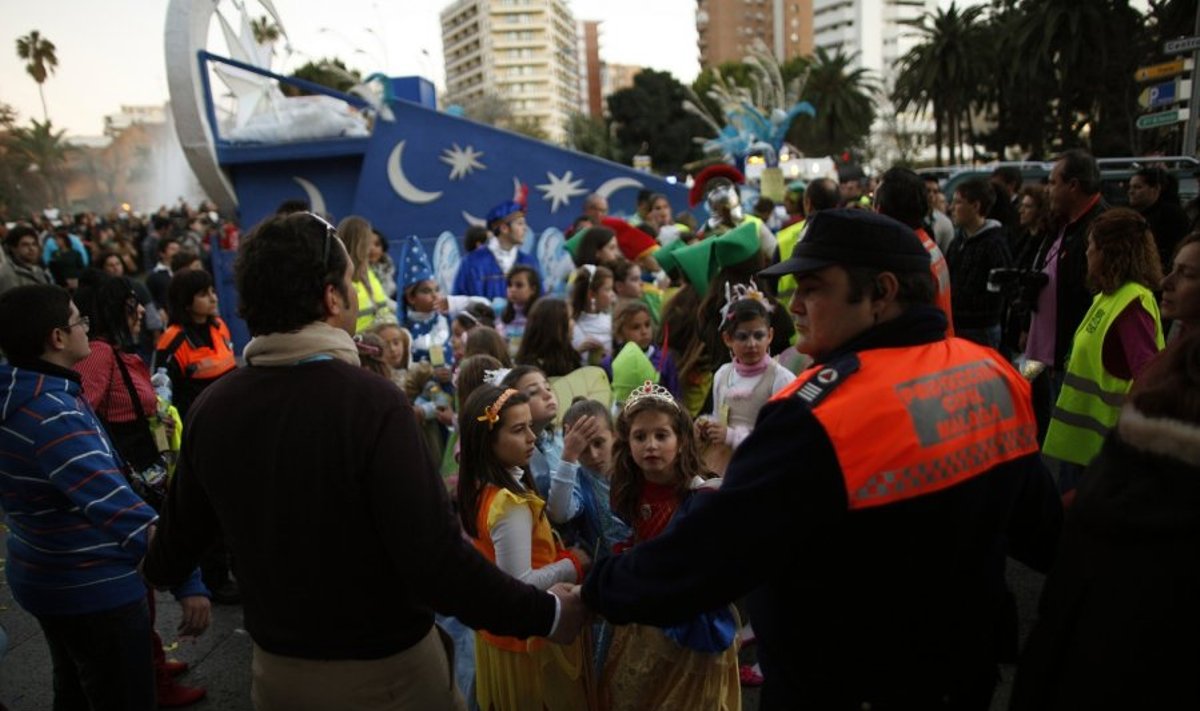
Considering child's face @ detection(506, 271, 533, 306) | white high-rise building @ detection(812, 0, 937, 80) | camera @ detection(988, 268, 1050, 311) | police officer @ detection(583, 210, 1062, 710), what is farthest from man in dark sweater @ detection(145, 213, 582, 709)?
white high-rise building @ detection(812, 0, 937, 80)

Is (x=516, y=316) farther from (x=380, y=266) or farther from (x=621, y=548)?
(x=621, y=548)

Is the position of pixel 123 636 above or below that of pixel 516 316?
below

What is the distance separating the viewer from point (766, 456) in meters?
1.69

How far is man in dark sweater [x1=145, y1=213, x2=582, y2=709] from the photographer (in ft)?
5.76

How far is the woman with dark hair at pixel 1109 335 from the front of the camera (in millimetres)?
3672

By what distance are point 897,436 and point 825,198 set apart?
4527mm

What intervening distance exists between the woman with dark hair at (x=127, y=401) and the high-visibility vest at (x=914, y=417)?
312 cm

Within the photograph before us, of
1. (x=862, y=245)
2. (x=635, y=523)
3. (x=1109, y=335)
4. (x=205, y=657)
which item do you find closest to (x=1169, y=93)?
(x=1109, y=335)

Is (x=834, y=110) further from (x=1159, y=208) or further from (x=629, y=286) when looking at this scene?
(x=629, y=286)

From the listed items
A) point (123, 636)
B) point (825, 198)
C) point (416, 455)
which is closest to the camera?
point (416, 455)

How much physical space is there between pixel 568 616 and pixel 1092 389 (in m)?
3.05

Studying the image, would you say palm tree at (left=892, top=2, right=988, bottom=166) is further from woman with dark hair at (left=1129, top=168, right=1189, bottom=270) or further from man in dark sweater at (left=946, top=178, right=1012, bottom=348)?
man in dark sweater at (left=946, top=178, right=1012, bottom=348)

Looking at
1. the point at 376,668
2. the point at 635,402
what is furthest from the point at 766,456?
the point at 635,402

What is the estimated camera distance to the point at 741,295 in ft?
14.3
